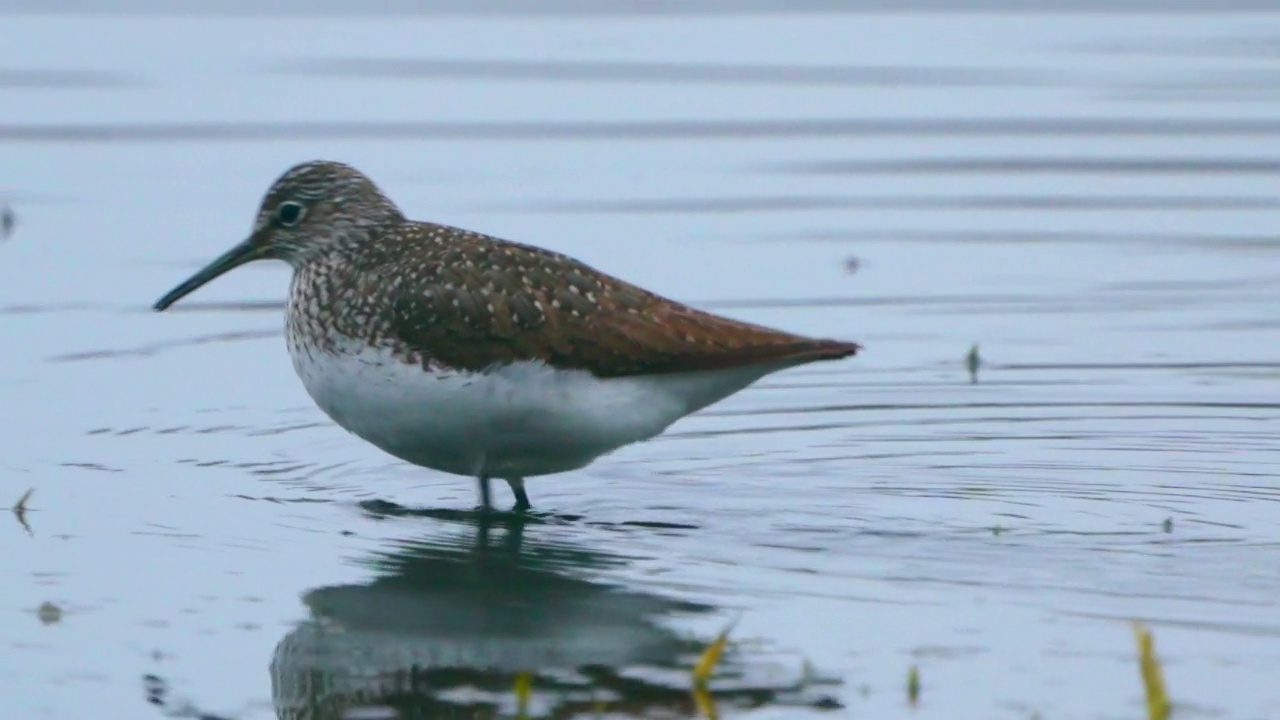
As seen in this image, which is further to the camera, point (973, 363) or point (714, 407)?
point (973, 363)

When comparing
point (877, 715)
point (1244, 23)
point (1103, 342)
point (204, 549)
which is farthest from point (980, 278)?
point (1244, 23)

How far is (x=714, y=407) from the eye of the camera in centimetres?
1145

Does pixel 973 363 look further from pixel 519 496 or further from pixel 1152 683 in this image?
pixel 1152 683

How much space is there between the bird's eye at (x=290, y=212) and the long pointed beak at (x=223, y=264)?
0.21 m

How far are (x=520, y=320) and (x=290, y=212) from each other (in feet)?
5.08

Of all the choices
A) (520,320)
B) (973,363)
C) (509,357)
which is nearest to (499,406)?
(509,357)

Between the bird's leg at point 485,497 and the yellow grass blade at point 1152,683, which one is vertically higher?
the bird's leg at point 485,497

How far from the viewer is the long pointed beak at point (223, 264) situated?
10.0m

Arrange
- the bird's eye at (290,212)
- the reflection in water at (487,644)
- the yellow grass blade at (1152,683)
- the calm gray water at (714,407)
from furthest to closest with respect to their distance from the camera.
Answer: the bird's eye at (290,212)
the calm gray water at (714,407)
the reflection in water at (487,644)
the yellow grass blade at (1152,683)

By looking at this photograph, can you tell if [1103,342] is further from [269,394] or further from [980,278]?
[269,394]

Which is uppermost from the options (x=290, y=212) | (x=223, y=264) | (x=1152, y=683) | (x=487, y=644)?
(x=290, y=212)

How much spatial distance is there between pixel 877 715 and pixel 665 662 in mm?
798

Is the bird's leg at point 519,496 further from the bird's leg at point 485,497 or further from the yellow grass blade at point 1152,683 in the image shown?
the yellow grass blade at point 1152,683

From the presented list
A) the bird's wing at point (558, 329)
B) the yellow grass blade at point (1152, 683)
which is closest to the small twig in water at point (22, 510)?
the bird's wing at point (558, 329)
